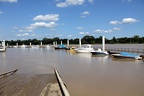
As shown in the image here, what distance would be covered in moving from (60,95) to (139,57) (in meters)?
25.6

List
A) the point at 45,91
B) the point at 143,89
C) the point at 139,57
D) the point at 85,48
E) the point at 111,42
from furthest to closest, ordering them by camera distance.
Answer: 1. the point at 111,42
2. the point at 85,48
3. the point at 139,57
4. the point at 143,89
5. the point at 45,91

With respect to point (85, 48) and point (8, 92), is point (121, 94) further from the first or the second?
point (85, 48)

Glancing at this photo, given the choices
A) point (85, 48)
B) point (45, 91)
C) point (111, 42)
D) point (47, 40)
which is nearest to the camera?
point (45, 91)

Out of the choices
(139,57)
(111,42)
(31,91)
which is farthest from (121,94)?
(111,42)

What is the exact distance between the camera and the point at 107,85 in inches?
506

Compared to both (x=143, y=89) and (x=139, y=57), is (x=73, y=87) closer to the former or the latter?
(x=143, y=89)

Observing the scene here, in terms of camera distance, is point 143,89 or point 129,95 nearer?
point 129,95

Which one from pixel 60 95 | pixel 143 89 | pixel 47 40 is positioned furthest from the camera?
pixel 47 40

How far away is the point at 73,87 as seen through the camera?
1204 cm

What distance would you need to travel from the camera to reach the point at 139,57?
105 ft

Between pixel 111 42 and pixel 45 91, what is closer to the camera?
pixel 45 91

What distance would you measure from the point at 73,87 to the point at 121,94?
2.63 m

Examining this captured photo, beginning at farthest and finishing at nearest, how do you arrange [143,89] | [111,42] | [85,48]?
1. [111,42]
2. [85,48]
3. [143,89]

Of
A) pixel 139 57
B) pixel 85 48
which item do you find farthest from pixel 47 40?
pixel 139 57
